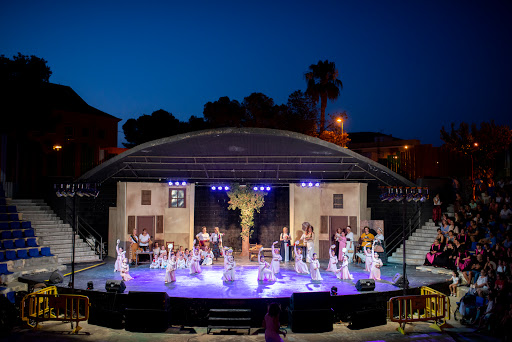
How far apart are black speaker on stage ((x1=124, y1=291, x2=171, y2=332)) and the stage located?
0.04 metres

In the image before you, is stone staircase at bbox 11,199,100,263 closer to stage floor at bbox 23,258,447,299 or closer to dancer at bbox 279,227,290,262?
stage floor at bbox 23,258,447,299

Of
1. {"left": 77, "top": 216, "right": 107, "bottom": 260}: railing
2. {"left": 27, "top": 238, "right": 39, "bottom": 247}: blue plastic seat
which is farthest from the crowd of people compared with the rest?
{"left": 27, "top": 238, "right": 39, "bottom": 247}: blue plastic seat

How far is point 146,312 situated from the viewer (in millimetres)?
9945

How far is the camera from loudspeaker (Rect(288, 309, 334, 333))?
9.91 metres

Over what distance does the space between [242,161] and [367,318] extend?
8095 millimetres

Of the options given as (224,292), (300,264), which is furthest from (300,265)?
(224,292)

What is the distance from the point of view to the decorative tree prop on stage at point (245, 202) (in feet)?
60.7

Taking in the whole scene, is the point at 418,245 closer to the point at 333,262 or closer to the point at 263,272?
the point at 333,262

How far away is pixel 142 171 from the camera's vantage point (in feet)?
60.0

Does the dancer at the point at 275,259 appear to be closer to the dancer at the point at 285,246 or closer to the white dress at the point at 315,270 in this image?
the white dress at the point at 315,270

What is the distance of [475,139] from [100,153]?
61.9 ft

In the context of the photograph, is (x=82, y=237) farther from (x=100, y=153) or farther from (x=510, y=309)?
(x=510, y=309)

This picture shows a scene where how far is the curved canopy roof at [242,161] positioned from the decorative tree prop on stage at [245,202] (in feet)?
1.73

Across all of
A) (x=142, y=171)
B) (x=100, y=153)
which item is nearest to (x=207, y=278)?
(x=142, y=171)
